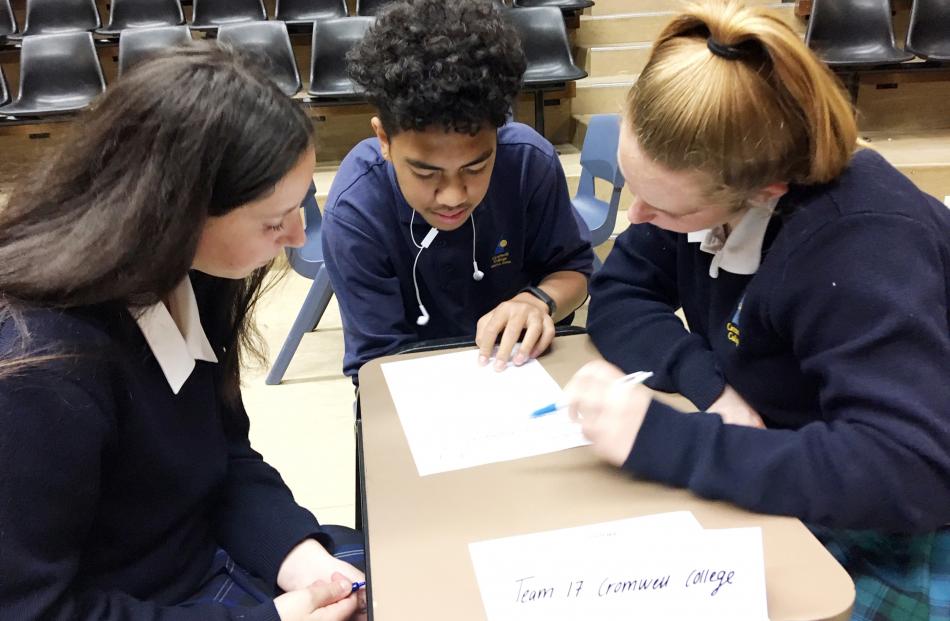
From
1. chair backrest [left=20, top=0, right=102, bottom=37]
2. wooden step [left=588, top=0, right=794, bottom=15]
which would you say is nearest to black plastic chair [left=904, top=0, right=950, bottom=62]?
wooden step [left=588, top=0, right=794, bottom=15]

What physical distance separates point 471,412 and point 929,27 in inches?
146

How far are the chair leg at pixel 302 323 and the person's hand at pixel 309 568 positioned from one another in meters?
1.50

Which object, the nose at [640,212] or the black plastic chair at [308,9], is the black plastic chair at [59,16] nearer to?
the black plastic chair at [308,9]

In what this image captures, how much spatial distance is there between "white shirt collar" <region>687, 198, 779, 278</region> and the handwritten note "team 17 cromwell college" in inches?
13.9

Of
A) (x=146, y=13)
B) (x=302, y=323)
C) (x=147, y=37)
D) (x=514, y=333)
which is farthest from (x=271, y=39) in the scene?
(x=514, y=333)

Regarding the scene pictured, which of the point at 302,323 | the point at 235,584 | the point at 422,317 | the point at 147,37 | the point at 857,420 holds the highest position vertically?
the point at 147,37

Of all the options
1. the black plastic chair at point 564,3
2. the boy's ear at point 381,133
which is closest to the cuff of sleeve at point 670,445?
the boy's ear at point 381,133

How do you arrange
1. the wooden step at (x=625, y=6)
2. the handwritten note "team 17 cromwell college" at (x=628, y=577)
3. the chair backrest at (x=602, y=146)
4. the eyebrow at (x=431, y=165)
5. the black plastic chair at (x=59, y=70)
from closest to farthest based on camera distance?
1. the handwritten note "team 17 cromwell college" at (x=628, y=577)
2. the eyebrow at (x=431, y=165)
3. the chair backrest at (x=602, y=146)
4. the black plastic chair at (x=59, y=70)
5. the wooden step at (x=625, y=6)

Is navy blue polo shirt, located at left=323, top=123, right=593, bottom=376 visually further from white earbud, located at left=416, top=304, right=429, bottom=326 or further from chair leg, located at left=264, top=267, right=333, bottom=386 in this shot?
chair leg, located at left=264, top=267, right=333, bottom=386

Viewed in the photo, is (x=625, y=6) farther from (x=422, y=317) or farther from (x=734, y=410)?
(x=734, y=410)

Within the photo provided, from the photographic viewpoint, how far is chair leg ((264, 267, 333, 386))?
2408mm

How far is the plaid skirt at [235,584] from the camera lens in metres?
0.93

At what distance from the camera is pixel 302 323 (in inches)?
96.0

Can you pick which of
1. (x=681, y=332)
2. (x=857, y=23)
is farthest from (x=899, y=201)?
(x=857, y=23)
